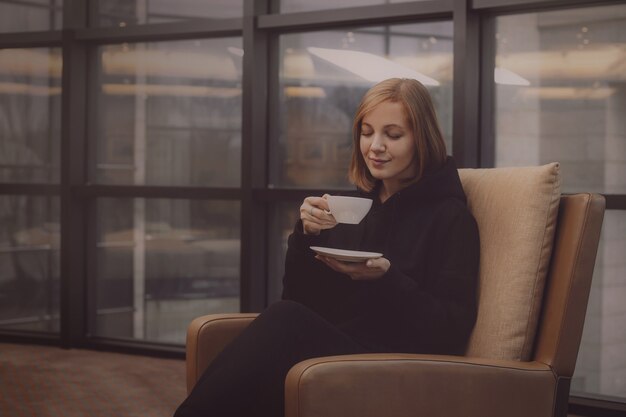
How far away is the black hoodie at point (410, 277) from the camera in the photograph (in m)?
2.03

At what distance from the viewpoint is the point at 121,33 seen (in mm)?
4250

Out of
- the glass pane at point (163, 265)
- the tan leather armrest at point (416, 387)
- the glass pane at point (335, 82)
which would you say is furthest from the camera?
the glass pane at point (163, 265)

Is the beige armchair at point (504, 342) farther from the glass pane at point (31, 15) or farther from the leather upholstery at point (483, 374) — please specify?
the glass pane at point (31, 15)

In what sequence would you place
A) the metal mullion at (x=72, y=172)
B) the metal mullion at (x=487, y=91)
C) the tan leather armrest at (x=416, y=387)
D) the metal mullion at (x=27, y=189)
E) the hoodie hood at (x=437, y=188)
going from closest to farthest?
1. the tan leather armrest at (x=416, y=387)
2. the hoodie hood at (x=437, y=188)
3. the metal mullion at (x=487, y=91)
4. the metal mullion at (x=72, y=172)
5. the metal mullion at (x=27, y=189)

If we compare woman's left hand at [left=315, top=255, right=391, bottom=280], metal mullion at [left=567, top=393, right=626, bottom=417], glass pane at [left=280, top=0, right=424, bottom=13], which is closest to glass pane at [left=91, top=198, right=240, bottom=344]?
glass pane at [left=280, top=0, right=424, bottom=13]

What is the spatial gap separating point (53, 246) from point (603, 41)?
9.82 feet

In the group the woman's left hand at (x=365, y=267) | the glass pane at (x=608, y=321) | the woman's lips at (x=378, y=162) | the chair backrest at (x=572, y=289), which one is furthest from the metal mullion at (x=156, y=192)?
the chair backrest at (x=572, y=289)

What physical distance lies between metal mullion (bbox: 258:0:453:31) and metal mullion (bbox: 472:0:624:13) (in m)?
0.16

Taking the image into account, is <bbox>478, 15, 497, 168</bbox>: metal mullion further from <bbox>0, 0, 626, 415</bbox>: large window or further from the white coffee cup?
the white coffee cup

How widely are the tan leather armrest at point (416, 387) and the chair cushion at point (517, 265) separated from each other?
124mm

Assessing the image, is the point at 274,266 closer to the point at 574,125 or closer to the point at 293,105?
the point at 293,105

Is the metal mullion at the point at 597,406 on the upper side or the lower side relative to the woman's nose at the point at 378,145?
lower

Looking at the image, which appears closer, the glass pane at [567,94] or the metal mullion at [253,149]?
the glass pane at [567,94]


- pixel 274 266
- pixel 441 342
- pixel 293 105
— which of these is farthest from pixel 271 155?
pixel 441 342
